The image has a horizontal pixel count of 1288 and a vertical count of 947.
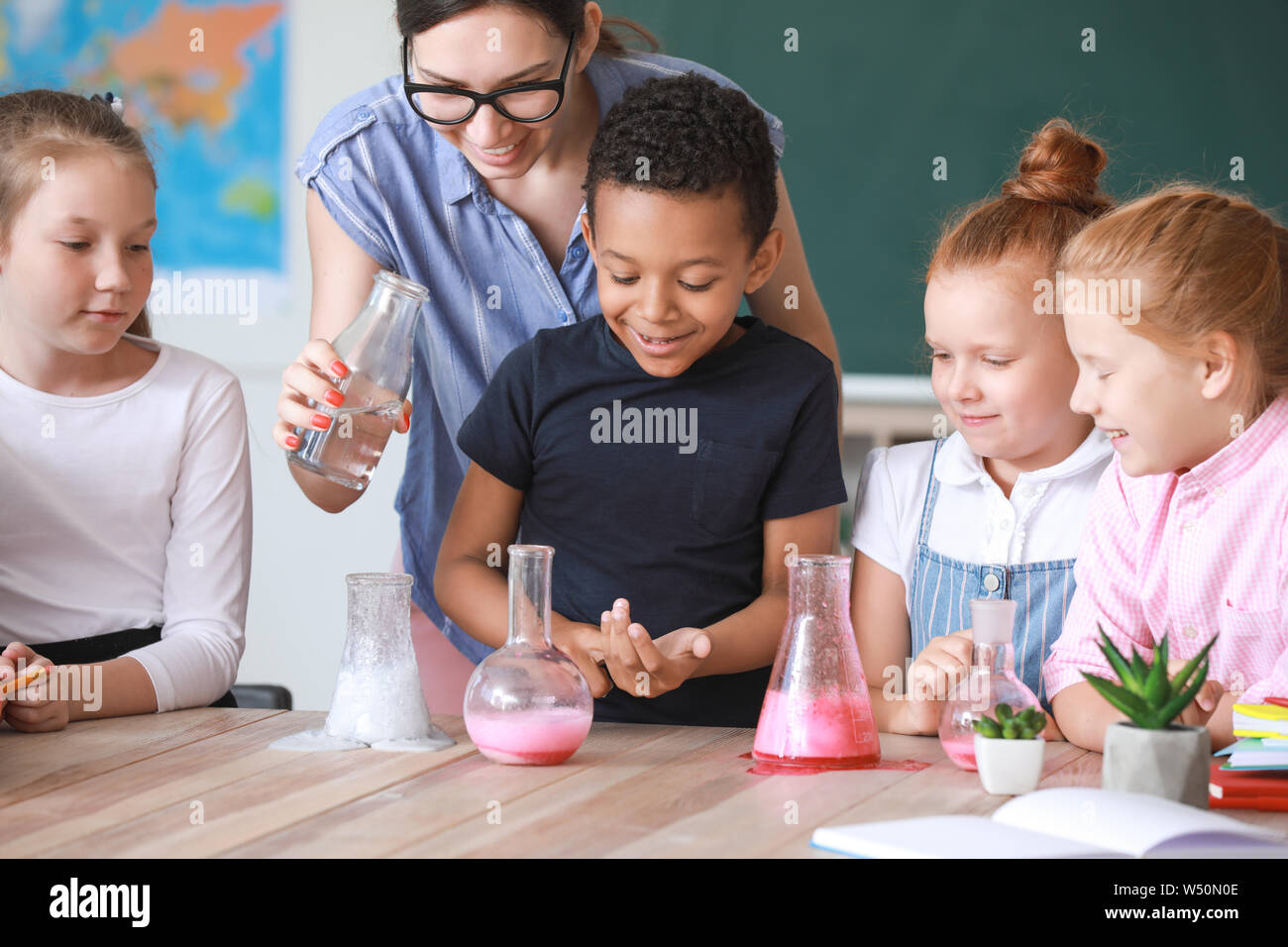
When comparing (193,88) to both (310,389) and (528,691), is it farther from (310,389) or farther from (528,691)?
(528,691)

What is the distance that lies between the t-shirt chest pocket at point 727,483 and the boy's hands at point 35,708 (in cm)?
69

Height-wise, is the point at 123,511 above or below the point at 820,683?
above

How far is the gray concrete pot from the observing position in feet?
3.06

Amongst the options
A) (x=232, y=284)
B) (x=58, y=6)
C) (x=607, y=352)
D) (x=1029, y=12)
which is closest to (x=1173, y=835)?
(x=607, y=352)

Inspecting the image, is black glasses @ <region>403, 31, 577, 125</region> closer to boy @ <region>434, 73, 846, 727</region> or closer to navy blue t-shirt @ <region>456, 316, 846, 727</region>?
boy @ <region>434, 73, 846, 727</region>

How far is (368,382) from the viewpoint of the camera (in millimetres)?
1357

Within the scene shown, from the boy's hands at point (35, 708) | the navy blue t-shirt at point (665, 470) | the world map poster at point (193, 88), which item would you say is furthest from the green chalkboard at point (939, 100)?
the boy's hands at point (35, 708)

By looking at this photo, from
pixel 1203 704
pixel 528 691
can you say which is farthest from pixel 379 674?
pixel 1203 704

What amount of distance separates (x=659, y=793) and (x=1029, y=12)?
2509 millimetres

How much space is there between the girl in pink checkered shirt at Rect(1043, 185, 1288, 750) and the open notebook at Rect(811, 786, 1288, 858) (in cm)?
34

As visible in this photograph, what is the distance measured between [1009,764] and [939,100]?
7.62 feet

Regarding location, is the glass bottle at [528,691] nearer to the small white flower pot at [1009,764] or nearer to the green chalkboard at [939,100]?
the small white flower pot at [1009,764]

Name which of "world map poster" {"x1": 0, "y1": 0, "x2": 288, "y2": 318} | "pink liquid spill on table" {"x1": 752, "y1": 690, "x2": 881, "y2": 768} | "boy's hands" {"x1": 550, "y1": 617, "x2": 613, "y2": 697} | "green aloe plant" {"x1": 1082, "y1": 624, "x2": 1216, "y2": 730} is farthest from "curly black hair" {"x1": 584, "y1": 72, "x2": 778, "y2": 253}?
"world map poster" {"x1": 0, "y1": 0, "x2": 288, "y2": 318}

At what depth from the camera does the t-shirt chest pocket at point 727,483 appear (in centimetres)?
150
